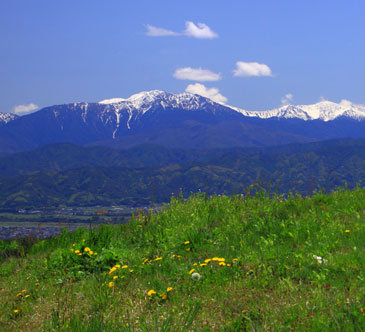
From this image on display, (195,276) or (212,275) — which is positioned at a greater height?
(195,276)

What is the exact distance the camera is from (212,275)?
21.7 ft

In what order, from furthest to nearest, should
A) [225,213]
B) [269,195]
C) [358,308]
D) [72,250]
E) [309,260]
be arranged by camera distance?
[269,195]
[225,213]
[72,250]
[309,260]
[358,308]

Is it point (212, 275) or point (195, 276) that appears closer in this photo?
point (195, 276)

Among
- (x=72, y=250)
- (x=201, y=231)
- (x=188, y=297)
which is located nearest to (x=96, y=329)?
(x=188, y=297)

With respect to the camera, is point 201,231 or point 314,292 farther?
point 201,231

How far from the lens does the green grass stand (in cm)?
502

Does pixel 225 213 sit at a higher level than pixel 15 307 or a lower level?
higher

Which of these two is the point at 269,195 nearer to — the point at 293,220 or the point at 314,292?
the point at 293,220

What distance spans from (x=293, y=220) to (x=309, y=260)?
8.74 ft

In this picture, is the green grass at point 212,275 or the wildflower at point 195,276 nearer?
the green grass at point 212,275

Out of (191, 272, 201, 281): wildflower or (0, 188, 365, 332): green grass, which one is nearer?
(0, 188, 365, 332): green grass

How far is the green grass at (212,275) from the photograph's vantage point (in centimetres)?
502

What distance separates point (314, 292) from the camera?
17.9 feet

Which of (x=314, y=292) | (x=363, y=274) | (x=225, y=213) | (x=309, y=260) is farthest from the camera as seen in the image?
(x=225, y=213)
